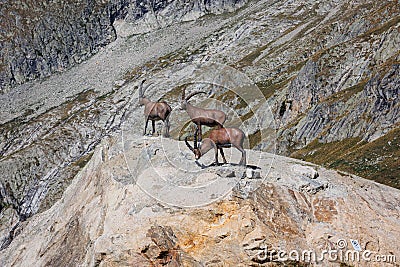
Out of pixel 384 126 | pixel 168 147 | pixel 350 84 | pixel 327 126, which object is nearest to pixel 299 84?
pixel 350 84

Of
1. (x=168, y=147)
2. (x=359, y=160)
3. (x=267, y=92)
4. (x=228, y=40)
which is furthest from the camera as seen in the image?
(x=228, y=40)

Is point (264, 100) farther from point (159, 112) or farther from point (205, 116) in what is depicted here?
point (159, 112)

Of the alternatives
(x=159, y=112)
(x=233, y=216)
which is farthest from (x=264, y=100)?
(x=159, y=112)

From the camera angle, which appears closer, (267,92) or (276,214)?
(276,214)

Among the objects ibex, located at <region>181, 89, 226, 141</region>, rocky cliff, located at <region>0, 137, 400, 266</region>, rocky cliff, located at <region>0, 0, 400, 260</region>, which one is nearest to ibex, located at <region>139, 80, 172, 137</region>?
rocky cliff, located at <region>0, 0, 400, 260</region>

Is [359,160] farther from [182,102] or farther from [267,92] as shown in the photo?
[267,92]

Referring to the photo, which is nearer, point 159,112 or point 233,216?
point 233,216

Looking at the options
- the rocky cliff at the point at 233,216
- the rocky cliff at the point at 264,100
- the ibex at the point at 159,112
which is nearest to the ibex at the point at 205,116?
the rocky cliff at the point at 264,100

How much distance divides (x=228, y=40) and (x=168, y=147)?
163 metres

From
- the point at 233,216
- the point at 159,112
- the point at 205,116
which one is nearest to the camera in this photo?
the point at 233,216

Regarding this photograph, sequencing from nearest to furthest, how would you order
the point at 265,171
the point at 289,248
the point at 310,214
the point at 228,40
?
the point at 289,248
the point at 310,214
the point at 265,171
the point at 228,40

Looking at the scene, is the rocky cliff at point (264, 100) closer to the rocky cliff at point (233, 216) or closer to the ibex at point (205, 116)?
the ibex at point (205, 116)

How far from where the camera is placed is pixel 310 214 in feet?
56.6

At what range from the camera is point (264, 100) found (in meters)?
14.8
